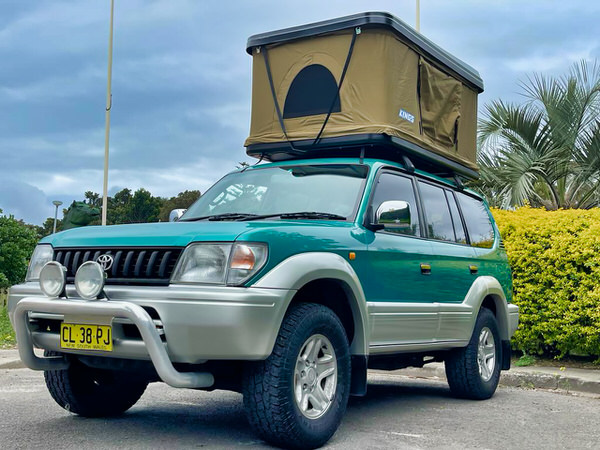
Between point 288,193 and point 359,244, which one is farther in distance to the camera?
point 288,193

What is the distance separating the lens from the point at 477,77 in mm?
8227

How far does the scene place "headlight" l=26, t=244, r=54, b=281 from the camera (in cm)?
500

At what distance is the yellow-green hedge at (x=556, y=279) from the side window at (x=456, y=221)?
202 centimetres

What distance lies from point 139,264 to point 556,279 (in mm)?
5644

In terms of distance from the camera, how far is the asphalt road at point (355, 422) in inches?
188

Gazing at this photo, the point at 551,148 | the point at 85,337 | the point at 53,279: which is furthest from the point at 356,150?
the point at 551,148

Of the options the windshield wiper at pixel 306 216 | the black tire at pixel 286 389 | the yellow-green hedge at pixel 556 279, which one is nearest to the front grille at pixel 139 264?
the black tire at pixel 286 389

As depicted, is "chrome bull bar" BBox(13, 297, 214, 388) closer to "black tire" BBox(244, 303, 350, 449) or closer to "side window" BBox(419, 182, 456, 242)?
"black tire" BBox(244, 303, 350, 449)

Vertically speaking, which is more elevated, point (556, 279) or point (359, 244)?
point (359, 244)

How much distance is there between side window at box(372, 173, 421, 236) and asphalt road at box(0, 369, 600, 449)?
1451 millimetres

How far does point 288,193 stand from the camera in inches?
225

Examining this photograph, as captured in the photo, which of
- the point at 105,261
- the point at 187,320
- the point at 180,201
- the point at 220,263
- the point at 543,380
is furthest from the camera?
the point at 180,201

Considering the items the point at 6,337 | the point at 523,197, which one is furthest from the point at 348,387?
the point at 523,197

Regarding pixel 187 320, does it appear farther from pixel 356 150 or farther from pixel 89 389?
pixel 356 150
